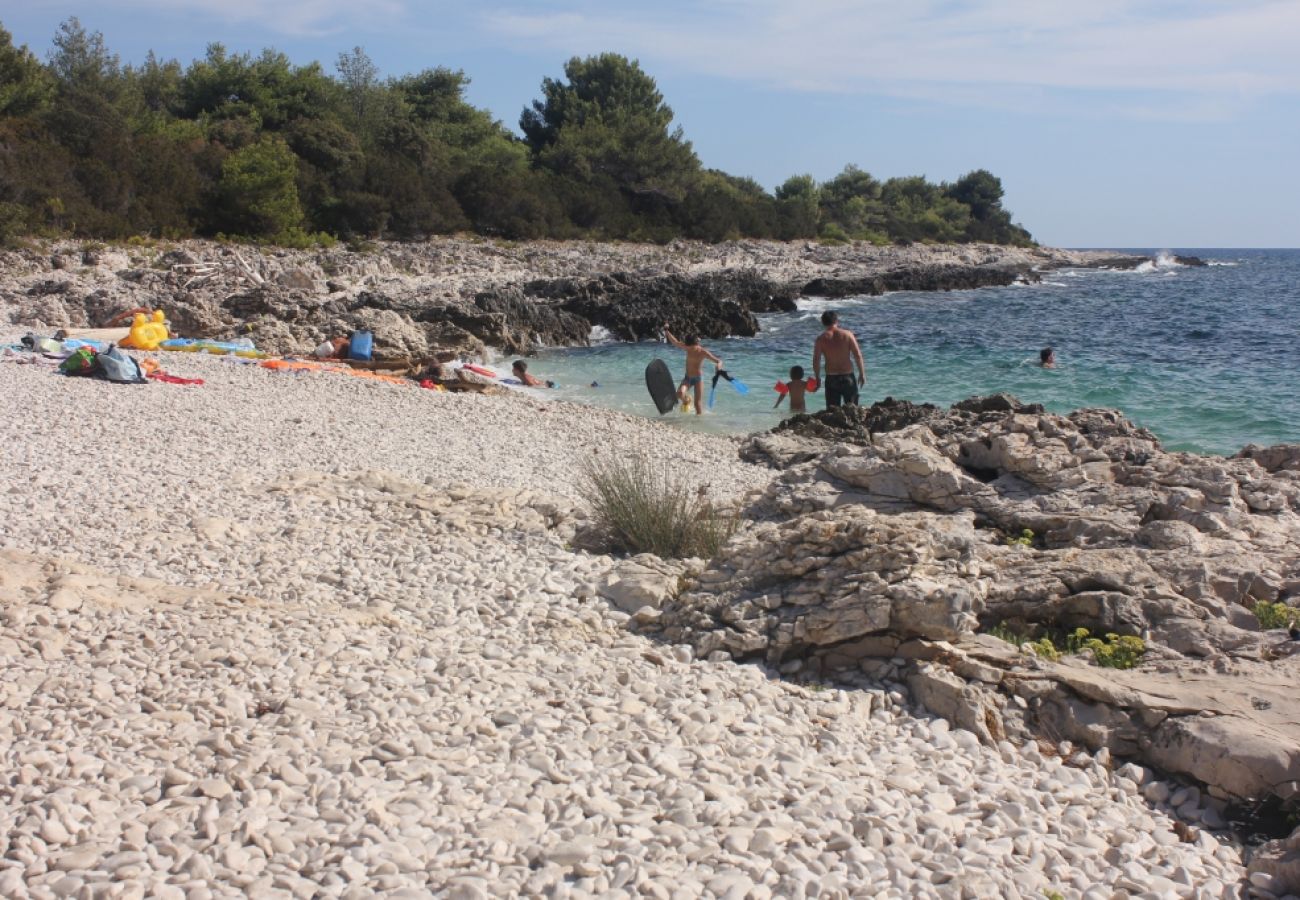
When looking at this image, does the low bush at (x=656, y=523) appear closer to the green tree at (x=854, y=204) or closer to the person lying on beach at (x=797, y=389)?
the person lying on beach at (x=797, y=389)

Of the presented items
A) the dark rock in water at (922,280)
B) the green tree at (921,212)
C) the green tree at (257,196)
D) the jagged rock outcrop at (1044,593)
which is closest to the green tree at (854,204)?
the green tree at (921,212)

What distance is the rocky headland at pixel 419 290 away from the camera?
63.4 ft

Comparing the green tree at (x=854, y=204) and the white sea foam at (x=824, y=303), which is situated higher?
the green tree at (x=854, y=204)

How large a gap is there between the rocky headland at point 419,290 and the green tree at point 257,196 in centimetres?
200

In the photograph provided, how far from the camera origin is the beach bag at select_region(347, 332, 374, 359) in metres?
17.5

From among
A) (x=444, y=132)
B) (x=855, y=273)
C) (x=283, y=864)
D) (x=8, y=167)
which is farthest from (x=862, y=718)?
(x=444, y=132)

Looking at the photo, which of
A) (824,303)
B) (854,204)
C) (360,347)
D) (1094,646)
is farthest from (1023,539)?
(854,204)

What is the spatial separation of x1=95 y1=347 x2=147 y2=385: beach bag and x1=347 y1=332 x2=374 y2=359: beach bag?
4787 millimetres

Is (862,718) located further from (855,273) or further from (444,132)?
(444,132)

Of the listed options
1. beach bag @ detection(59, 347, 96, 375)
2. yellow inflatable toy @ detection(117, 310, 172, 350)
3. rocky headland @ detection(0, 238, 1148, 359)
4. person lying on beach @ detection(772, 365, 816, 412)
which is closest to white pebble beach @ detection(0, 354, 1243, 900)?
beach bag @ detection(59, 347, 96, 375)

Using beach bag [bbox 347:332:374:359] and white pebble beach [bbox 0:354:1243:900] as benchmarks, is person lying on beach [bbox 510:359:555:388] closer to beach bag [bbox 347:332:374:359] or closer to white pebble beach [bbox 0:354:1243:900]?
beach bag [bbox 347:332:374:359]

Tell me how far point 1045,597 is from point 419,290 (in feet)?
81.5

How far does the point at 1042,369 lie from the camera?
914 inches

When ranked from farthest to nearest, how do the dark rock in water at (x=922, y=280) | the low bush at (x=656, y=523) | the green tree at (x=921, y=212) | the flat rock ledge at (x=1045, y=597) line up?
the green tree at (x=921, y=212), the dark rock in water at (x=922, y=280), the low bush at (x=656, y=523), the flat rock ledge at (x=1045, y=597)
